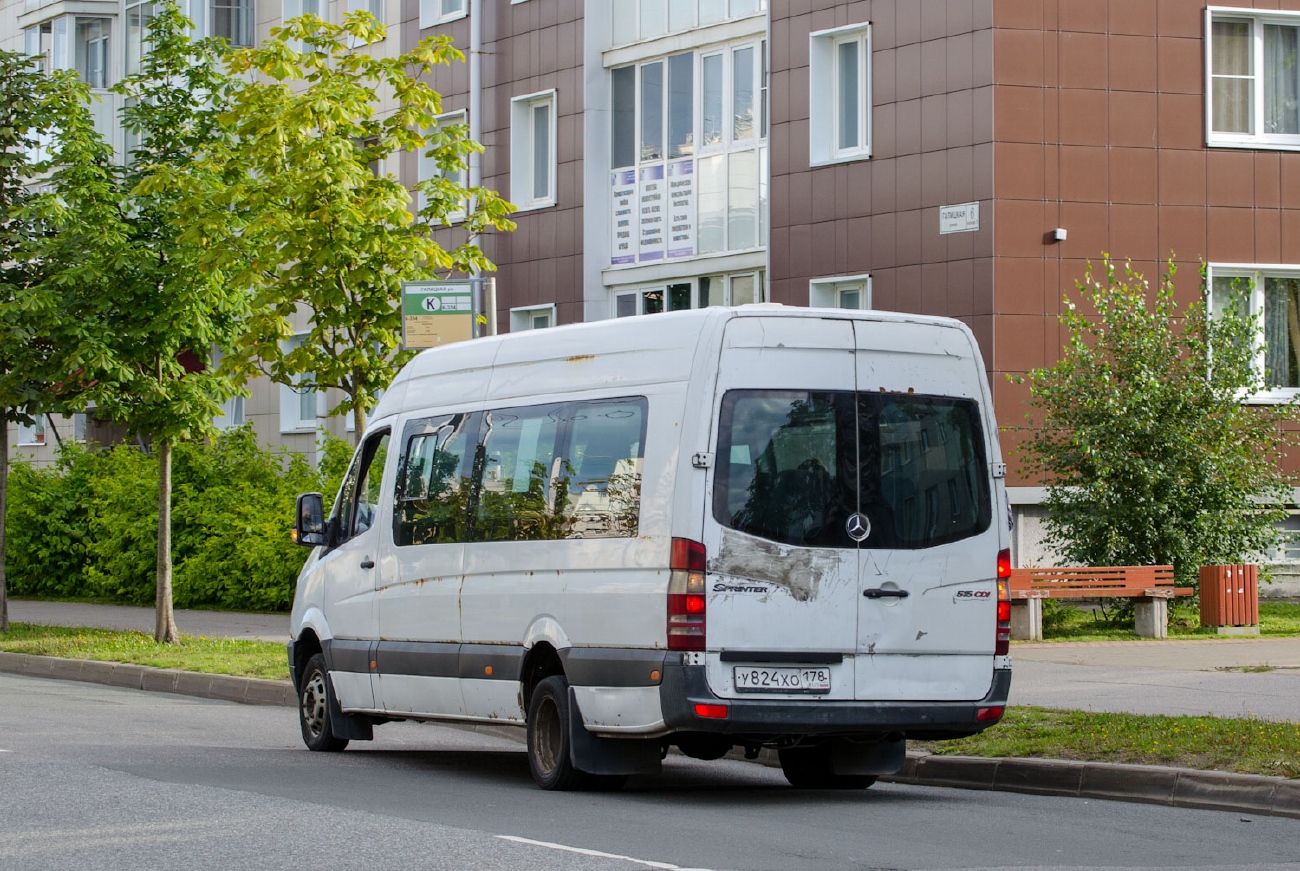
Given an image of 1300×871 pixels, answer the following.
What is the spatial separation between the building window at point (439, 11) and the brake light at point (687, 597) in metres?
24.9

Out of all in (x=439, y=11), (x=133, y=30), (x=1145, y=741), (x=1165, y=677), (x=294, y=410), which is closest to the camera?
(x=1145, y=741)

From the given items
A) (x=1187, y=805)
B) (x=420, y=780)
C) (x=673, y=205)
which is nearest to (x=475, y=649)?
(x=420, y=780)

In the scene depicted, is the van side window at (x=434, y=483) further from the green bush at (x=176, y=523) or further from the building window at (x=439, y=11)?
the building window at (x=439, y=11)

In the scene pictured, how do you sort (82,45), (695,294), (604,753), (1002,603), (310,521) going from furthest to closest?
(82,45), (695,294), (310,521), (1002,603), (604,753)

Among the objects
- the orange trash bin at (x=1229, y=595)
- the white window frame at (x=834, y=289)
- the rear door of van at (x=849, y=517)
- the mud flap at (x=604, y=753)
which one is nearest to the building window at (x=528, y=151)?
the white window frame at (x=834, y=289)

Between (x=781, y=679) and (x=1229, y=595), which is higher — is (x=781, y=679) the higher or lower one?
the higher one

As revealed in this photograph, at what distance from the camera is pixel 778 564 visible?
408 inches

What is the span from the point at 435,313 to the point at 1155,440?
9.14 m

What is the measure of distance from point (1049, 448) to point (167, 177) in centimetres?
993

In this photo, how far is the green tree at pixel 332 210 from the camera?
61.1 ft

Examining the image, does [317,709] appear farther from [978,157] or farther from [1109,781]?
[978,157]

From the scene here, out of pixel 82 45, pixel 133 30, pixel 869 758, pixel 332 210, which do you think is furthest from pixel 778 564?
pixel 82 45

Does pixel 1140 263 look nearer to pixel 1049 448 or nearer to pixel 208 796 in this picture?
pixel 1049 448

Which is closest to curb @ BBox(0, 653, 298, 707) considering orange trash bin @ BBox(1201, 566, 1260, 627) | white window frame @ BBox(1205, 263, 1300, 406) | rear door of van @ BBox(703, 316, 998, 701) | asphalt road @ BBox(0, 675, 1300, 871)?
asphalt road @ BBox(0, 675, 1300, 871)
